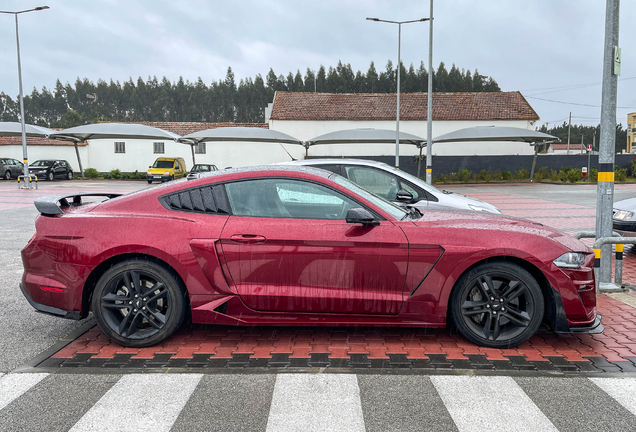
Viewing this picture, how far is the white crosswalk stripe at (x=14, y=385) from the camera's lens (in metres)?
3.21

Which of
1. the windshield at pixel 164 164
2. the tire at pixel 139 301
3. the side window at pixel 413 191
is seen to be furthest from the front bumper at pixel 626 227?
the windshield at pixel 164 164

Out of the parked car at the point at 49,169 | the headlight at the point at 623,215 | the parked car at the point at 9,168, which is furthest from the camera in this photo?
the parked car at the point at 49,169

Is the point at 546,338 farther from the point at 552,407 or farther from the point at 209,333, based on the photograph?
the point at 209,333

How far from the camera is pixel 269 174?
13.8 feet

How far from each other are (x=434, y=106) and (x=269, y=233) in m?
46.3

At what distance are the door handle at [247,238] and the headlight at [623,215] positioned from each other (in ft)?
21.5

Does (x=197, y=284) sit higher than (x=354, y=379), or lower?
higher

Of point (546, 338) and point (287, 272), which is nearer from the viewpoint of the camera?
point (287, 272)

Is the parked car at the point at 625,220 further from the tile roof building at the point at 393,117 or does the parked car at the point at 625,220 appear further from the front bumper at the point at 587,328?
the tile roof building at the point at 393,117

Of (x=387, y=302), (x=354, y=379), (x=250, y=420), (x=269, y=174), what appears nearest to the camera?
(x=250, y=420)

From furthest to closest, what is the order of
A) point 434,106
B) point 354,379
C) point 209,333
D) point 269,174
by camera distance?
point 434,106 < point 209,333 < point 269,174 < point 354,379

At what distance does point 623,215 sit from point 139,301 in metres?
7.37

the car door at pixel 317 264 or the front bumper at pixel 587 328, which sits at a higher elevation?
the car door at pixel 317 264

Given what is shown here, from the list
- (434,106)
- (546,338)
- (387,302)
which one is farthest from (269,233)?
(434,106)
